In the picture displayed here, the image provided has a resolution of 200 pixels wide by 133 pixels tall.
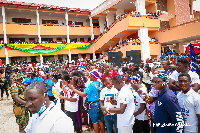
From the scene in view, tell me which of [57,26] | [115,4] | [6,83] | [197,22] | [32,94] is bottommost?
[6,83]

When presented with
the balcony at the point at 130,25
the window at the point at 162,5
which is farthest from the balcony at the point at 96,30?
the window at the point at 162,5

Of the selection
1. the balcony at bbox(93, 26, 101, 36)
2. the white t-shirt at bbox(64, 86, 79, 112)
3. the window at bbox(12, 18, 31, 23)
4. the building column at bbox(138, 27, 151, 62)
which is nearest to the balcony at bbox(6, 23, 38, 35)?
the window at bbox(12, 18, 31, 23)

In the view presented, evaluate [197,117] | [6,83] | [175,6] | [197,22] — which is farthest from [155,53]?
[197,117]

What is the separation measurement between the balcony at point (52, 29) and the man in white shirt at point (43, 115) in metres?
22.3

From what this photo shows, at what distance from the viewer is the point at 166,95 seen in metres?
2.36

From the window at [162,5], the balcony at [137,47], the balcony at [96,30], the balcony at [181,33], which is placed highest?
the window at [162,5]

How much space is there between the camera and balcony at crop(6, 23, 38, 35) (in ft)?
66.6

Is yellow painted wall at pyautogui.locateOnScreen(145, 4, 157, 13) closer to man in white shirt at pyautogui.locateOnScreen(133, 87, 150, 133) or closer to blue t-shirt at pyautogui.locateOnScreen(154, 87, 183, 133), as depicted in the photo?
man in white shirt at pyautogui.locateOnScreen(133, 87, 150, 133)

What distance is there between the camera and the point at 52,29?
888 inches

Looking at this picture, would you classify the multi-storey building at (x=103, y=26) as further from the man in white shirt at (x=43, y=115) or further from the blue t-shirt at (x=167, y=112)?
the man in white shirt at (x=43, y=115)

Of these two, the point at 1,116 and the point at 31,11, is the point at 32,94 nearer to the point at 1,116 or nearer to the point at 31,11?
the point at 1,116

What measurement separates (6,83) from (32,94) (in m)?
9.50

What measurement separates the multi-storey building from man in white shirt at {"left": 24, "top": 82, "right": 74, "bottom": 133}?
16.4 metres

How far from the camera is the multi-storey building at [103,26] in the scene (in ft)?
59.0
